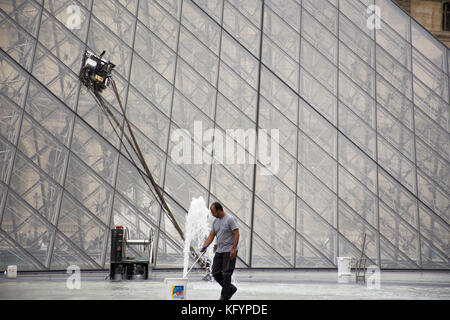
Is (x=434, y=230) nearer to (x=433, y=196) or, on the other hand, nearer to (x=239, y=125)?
(x=433, y=196)

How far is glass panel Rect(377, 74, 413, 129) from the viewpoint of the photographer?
1349 centimetres

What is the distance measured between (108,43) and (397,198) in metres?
7.06

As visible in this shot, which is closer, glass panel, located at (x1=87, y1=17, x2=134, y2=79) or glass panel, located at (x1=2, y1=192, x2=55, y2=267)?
glass panel, located at (x1=2, y1=192, x2=55, y2=267)

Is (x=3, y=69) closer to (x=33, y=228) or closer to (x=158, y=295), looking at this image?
(x=33, y=228)

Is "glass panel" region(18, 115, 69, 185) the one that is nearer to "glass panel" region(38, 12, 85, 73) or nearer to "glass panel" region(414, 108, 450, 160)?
"glass panel" region(38, 12, 85, 73)

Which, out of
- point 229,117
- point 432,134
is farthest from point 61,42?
point 432,134

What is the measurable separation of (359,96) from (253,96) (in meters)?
2.55

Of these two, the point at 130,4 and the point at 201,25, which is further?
the point at 201,25

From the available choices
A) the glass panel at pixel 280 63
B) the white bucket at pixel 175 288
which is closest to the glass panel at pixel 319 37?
the glass panel at pixel 280 63

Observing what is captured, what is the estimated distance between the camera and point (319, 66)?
13523 millimetres

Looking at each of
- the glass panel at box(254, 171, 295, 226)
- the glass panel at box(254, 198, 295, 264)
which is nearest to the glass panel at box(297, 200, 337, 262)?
the glass panel at box(254, 171, 295, 226)

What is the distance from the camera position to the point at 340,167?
497 inches

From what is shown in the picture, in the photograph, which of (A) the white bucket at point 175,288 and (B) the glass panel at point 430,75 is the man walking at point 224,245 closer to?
(A) the white bucket at point 175,288

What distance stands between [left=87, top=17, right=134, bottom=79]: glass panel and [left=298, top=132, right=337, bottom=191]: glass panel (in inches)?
156
